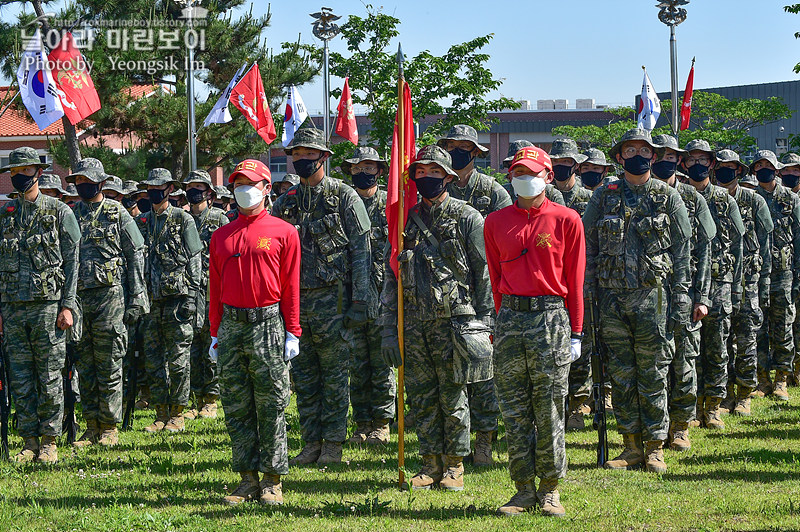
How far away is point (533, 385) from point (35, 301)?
17.0 ft

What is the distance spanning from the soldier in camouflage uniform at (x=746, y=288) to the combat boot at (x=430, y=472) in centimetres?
531

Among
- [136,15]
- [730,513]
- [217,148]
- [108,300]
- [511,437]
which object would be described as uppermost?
[136,15]

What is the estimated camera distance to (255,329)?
7.56 metres

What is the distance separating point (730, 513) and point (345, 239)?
13.9ft

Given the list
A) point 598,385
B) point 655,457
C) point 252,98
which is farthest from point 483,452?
point 252,98

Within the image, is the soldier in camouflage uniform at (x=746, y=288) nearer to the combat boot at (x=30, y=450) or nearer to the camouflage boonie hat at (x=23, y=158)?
the camouflage boonie hat at (x=23, y=158)

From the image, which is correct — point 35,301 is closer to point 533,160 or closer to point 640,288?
point 533,160

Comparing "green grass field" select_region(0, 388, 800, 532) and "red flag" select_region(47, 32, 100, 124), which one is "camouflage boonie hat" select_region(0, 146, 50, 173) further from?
"red flag" select_region(47, 32, 100, 124)

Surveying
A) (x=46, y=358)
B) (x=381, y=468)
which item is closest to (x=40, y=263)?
(x=46, y=358)

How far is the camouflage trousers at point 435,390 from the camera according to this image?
805 cm

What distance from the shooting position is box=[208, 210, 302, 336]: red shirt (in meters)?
7.55

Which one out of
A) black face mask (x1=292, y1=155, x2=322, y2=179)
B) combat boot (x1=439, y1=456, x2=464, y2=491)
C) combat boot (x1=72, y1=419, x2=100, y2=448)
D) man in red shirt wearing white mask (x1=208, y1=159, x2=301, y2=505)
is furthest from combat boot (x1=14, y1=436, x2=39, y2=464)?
combat boot (x1=439, y1=456, x2=464, y2=491)

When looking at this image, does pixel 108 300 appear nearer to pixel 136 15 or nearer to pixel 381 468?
pixel 381 468

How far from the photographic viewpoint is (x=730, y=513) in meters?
7.34
